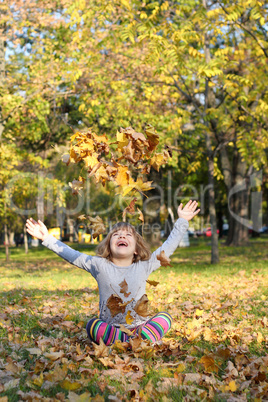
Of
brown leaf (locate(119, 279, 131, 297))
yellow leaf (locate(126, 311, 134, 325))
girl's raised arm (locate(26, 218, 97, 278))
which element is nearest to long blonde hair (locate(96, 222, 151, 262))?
girl's raised arm (locate(26, 218, 97, 278))

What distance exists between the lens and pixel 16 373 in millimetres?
3346

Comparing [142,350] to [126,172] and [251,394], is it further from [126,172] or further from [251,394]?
[126,172]

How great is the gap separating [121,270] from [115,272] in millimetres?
58

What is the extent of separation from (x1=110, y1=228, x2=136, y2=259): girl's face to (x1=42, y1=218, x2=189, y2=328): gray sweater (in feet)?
0.46

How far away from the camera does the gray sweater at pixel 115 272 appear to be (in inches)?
160

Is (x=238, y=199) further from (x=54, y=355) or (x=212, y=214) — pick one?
(x=54, y=355)

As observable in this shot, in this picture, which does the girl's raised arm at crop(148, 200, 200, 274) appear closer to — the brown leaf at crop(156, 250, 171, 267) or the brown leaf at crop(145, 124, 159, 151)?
the brown leaf at crop(156, 250, 171, 267)

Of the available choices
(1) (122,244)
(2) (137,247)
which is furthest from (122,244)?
(2) (137,247)

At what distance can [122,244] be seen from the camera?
13.4ft

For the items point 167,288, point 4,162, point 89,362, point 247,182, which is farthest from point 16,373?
point 247,182

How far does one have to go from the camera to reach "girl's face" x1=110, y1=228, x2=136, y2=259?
4047mm

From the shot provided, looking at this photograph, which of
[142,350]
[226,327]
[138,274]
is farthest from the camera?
[226,327]

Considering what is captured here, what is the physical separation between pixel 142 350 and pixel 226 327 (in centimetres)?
133

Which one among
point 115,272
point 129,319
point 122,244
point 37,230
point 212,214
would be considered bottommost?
point 129,319
